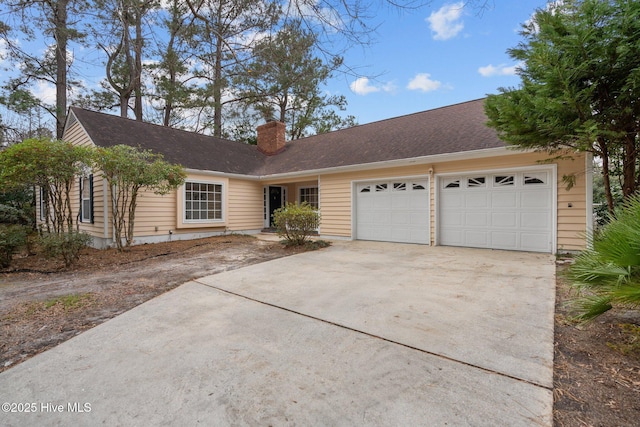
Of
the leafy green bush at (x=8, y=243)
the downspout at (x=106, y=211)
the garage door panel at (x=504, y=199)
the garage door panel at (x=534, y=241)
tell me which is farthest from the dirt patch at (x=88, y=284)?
the garage door panel at (x=534, y=241)

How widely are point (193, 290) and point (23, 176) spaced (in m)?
4.77

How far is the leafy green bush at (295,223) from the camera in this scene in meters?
8.16

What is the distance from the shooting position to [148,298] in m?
4.05

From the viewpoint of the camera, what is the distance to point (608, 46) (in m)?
4.17

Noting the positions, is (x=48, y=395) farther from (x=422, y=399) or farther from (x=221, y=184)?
(x=221, y=184)

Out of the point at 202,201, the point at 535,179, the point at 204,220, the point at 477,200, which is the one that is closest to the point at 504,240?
the point at 477,200

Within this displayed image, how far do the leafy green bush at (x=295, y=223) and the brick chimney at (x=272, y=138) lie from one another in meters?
6.98

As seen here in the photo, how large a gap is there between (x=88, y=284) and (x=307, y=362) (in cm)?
436

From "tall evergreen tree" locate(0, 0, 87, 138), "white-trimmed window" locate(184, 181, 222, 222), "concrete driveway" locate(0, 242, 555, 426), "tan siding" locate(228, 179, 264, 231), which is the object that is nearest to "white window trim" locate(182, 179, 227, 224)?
"white-trimmed window" locate(184, 181, 222, 222)

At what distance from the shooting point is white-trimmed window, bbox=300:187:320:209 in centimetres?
1312

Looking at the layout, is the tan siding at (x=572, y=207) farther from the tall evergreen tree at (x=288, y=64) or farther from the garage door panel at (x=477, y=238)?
the tall evergreen tree at (x=288, y=64)

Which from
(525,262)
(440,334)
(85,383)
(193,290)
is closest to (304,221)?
(193,290)

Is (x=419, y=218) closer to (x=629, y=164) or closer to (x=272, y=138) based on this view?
(x=629, y=164)

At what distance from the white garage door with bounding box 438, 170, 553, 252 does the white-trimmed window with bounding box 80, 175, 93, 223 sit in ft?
34.0
